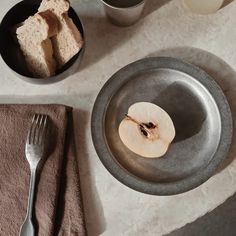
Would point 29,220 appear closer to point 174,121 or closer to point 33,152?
point 33,152

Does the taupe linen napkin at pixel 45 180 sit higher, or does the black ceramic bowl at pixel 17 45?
the black ceramic bowl at pixel 17 45

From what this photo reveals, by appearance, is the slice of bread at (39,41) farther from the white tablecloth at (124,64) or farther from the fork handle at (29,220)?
the fork handle at (29,220)

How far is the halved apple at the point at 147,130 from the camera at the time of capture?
0.68m

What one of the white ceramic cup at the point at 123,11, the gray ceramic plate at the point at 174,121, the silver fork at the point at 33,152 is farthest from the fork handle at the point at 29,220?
the white ceramic cup at the point at 123,11

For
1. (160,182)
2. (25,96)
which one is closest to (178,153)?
(160,182)

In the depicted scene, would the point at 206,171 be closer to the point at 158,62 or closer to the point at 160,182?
the point at 160,182

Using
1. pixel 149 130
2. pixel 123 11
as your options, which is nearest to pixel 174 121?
pixel 149 130

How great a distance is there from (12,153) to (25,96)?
11 cm

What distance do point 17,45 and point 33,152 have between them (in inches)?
7.2

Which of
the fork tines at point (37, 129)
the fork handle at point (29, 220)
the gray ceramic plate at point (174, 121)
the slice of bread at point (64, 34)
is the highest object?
the slice of bread at point (64, 34)

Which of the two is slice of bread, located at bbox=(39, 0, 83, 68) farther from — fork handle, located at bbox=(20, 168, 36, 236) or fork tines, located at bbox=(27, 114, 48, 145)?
fork handle, located at bbox=(20, 168, 36, 236)

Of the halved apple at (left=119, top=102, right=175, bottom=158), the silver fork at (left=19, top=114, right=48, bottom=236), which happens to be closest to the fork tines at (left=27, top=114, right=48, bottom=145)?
the silver fork at (left=19, top=114, right=48, bottom=236)

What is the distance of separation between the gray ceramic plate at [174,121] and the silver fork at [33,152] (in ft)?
0.27

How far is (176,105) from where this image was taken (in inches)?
28.8
